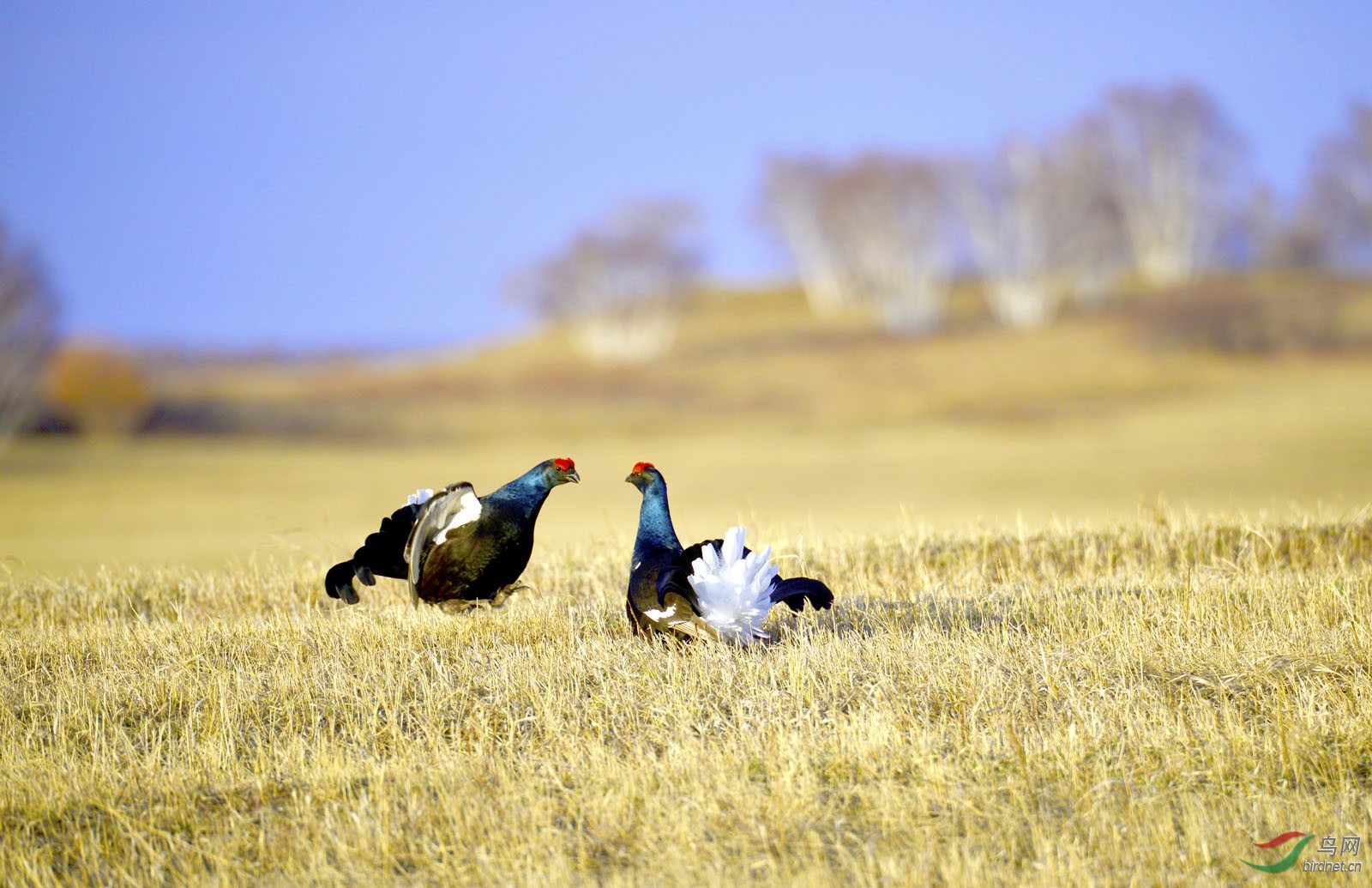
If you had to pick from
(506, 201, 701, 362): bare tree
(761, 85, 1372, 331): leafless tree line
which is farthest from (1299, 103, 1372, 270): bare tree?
(506, 201, 701, 362): bare tree

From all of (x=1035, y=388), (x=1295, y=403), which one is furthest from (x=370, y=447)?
Result: (x=1295, y=403)

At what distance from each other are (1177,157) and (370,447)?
4639cm

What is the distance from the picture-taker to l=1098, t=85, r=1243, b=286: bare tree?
6078cm

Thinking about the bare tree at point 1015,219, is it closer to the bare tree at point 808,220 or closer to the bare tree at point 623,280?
the bare tree at point 808,220

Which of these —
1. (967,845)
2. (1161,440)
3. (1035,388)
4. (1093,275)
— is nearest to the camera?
(967,845)

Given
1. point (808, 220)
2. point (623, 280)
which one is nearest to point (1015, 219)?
point (808, 220)

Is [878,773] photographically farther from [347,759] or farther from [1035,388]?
[1035,388]

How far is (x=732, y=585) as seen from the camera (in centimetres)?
573

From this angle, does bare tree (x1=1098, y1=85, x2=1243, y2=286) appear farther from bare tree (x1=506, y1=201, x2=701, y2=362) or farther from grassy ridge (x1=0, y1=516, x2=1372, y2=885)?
grassy ridge (x1=0, y1=516, x2=1372, y2=885)

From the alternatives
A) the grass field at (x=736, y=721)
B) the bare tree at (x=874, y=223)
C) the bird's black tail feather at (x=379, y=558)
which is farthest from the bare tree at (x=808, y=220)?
the bird's black tail feather at (x=379, y=558)

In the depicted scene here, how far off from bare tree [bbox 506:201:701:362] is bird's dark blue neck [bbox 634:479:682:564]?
188 ft

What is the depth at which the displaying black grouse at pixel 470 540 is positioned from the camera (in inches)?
259

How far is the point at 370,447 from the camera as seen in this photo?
4181 centimetres

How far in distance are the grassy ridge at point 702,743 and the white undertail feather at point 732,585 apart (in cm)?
17
